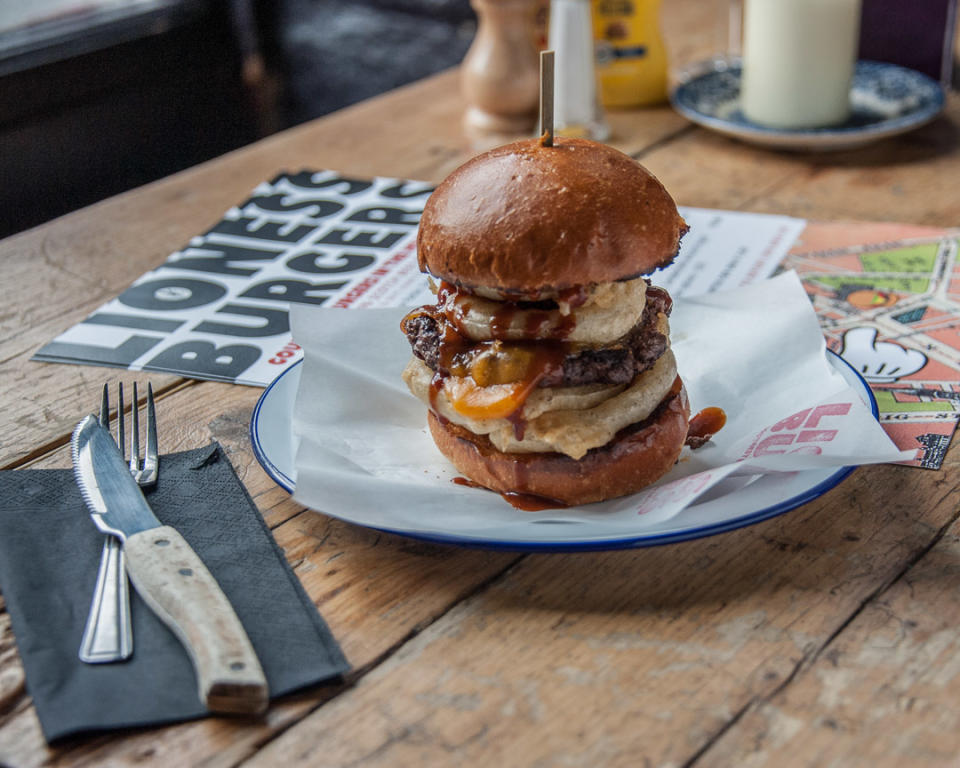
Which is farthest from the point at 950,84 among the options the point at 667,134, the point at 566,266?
the point at 566,266

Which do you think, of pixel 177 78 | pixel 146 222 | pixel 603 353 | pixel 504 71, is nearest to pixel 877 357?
pixel 603 353

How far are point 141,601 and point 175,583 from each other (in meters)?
0.05

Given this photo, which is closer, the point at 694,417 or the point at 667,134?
the point at 694,417

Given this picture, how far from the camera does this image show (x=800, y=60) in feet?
6.67

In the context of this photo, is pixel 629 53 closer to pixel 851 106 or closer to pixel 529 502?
pixel 851 106

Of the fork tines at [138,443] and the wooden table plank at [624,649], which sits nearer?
the wooden table plank at [624,649]

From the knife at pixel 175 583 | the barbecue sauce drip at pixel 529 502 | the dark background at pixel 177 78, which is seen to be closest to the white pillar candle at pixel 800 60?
the barbecue sauce drip at pixel 529 502

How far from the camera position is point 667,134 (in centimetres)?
224

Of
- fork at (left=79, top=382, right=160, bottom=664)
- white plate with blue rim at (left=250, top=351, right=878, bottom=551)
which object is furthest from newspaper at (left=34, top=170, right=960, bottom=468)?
fork at (left=79, top=382, right=160, bottom=664)

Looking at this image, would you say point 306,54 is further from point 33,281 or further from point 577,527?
point 577,527

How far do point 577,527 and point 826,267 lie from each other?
855 millimetres

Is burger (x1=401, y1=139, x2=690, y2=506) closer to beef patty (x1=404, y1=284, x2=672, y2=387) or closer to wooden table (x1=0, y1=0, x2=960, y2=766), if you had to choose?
beef patty (x1=404, y1=284, x2=672, y2=387)

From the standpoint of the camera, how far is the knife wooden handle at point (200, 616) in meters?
0.80

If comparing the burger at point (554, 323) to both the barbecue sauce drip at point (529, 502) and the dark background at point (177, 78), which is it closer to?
the barbecue sauce drip at point (529, 502)
